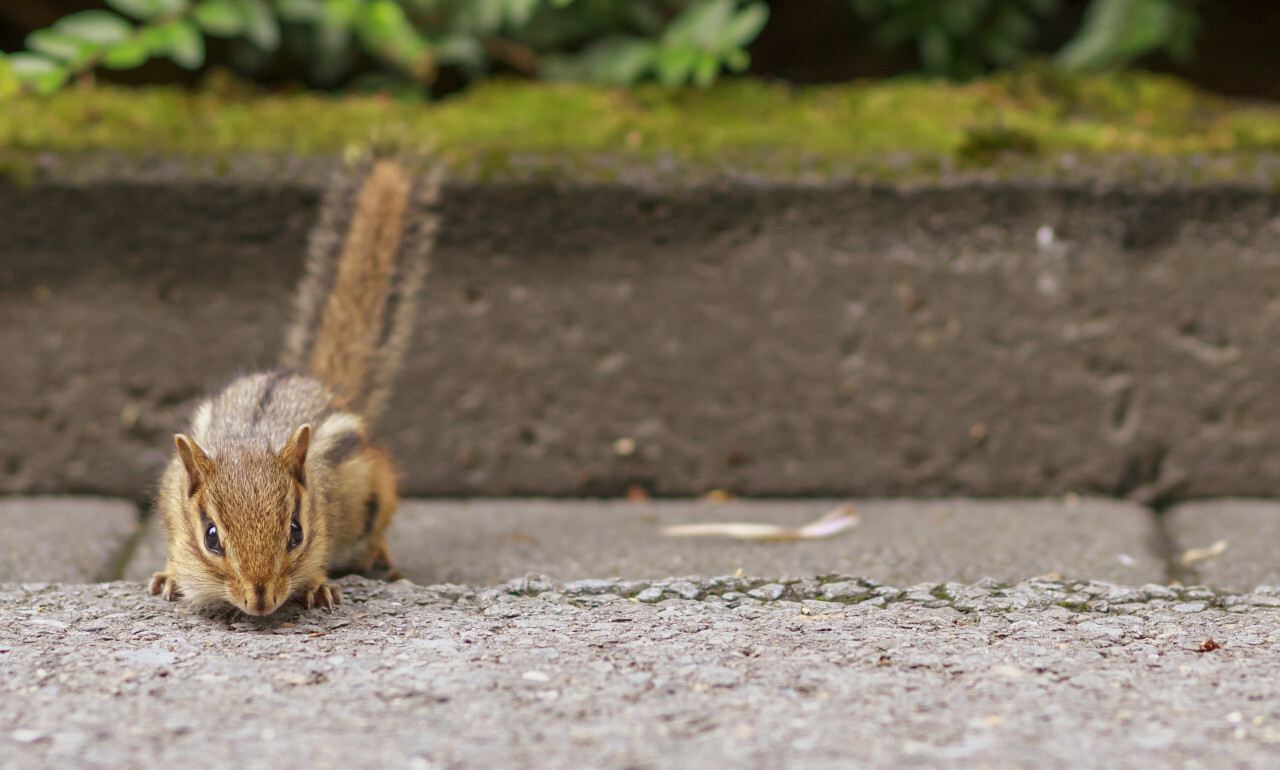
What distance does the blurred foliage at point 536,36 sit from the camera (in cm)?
324

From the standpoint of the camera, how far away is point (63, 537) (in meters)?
2.87

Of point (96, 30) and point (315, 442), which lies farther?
point (96, 30)

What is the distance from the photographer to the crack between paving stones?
8.73ft

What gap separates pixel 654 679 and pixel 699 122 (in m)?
2.07

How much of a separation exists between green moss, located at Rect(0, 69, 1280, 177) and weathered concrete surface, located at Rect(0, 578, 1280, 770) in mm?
1331

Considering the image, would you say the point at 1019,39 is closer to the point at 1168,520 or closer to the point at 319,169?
the point at 1168,520

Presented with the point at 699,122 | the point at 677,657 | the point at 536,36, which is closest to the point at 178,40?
the point at 536,36

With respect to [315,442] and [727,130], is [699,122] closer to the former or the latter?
[727,130]

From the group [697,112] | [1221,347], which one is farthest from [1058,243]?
[697,112]

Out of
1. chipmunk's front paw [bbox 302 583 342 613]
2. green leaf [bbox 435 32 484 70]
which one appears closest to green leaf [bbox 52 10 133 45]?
green leaf [bbox 435 32 484 70]

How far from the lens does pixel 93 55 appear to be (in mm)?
3172

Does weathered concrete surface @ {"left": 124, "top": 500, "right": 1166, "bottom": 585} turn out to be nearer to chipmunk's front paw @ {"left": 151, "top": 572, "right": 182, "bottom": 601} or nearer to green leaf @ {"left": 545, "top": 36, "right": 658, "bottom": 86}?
chipmunk's front paw @ {"left": 151, "top": 572, "right": 182, "bottom": 601}

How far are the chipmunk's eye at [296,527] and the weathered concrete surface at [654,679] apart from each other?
152mm

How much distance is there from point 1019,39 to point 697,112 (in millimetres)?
1206
